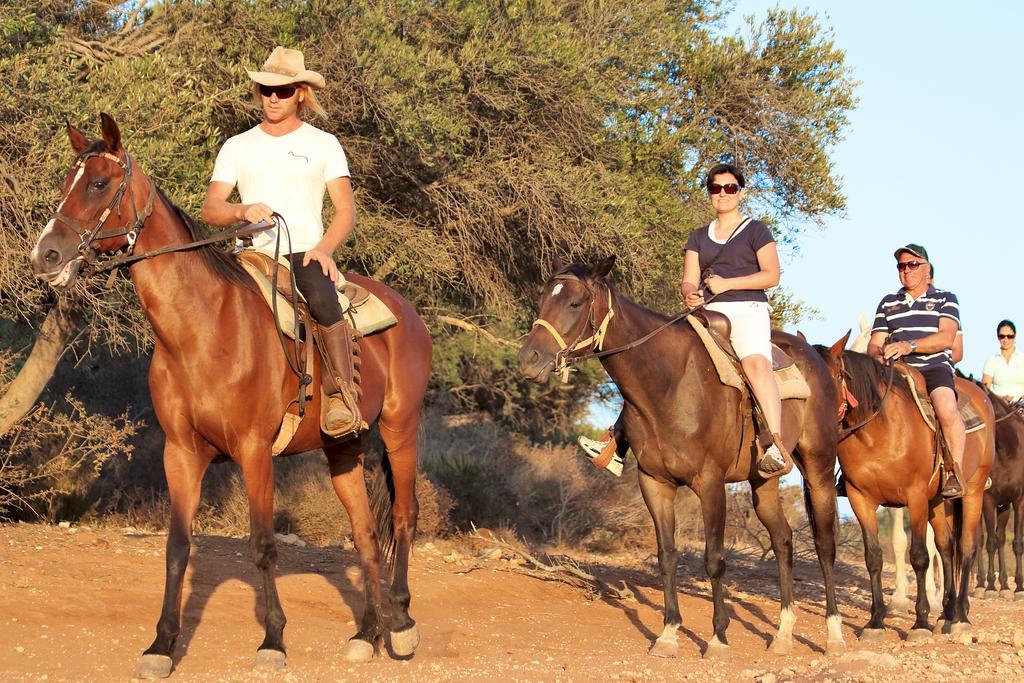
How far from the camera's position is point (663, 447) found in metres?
8.78

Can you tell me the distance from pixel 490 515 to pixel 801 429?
9.50 metres

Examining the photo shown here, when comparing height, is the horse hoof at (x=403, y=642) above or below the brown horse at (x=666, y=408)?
below

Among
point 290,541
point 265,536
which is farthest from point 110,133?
point 290,541

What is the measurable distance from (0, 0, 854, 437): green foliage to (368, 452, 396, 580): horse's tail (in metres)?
4.62

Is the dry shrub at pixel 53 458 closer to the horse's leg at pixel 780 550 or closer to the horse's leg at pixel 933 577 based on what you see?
the horse's leg at pixel 780 550

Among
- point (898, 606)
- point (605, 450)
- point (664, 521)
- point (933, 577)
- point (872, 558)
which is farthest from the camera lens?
point (933, 577)

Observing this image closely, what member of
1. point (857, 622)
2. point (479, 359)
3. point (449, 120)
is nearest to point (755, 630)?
point (857, 622)

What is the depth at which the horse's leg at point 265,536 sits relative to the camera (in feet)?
23.4

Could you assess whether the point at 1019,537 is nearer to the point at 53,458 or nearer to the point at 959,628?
the point at 959,628

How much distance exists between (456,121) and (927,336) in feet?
19.9

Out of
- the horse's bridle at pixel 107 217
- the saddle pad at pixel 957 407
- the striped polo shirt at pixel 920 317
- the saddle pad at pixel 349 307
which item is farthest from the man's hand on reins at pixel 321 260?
the striped polo shirt at pixel 920 317

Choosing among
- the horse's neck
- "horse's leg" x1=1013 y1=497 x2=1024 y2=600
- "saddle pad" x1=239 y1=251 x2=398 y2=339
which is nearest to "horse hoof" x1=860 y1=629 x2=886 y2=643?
"saddle pad" x1=239 y1=251 x2=398 y2=339

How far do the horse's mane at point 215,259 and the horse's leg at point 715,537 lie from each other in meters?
3.58

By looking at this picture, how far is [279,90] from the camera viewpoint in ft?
25.6
